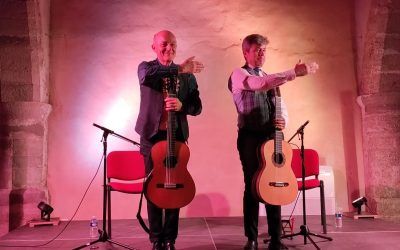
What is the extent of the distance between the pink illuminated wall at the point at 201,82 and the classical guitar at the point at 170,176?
9.68 ft

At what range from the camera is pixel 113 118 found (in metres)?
6.18

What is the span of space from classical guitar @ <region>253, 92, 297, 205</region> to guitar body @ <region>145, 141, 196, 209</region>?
1.81 ft

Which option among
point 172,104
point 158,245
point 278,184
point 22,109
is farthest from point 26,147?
point 278,184

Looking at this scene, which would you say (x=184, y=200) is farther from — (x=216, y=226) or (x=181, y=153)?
(x=216, y=226)

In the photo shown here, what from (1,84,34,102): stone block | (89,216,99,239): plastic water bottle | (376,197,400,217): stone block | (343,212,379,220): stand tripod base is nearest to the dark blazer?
(89,216,99,239): plastic water bottle

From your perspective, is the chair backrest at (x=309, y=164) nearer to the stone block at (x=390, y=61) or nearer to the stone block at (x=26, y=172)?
the stone block at (x=390, y=61)

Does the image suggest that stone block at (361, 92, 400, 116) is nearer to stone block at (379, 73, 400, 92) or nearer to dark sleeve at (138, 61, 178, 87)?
stone block at (379, 73, 400, 92)

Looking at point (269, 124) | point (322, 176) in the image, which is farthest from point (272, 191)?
point (322, 176)

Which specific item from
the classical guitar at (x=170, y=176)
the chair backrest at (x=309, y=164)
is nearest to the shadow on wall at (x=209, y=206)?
the chair backrest at (x=309, y=164)

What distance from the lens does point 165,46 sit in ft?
11.1

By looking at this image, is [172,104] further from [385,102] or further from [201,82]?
[385,102]

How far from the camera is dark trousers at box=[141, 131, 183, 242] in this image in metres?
3.33

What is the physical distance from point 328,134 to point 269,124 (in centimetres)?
309

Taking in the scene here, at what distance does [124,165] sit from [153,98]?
6.44 ft
